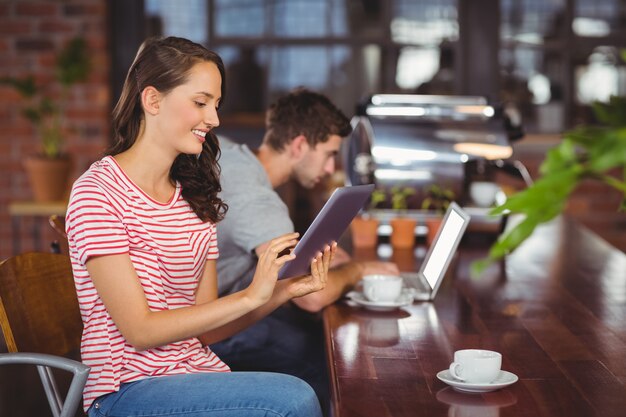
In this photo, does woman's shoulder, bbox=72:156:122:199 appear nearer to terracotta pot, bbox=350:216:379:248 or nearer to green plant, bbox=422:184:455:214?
terracotta pot, bbox=350:216:379:248

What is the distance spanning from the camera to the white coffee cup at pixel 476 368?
1.64 meters

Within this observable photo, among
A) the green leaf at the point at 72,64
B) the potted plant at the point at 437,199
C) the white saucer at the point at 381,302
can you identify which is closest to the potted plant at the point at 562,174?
the white saucer at the point at 381,302

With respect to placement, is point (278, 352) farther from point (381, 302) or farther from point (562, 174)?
point (562, 174)

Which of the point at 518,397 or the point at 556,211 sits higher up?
the point at 556,211

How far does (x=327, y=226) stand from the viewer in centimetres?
199

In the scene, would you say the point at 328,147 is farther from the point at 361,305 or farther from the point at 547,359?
the point at 547,359

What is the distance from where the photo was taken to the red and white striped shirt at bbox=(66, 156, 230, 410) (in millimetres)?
1809

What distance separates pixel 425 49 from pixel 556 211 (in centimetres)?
387

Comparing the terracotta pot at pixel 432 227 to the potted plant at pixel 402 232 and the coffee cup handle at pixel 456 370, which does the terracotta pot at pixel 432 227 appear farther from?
the coffee cup handle at pixel 456 370

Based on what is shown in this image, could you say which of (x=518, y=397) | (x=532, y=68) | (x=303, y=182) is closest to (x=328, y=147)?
(x=303, y=182)

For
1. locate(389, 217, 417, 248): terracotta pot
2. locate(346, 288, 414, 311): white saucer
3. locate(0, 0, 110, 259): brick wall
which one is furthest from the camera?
locate(0, 0, 110, 259): brick wall

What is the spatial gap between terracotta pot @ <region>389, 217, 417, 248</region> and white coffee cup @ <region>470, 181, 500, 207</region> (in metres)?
0.30

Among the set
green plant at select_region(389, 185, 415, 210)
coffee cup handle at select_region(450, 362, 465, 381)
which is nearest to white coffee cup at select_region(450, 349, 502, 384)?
coffee cup handle at select_region(450, 362, 465, 381)

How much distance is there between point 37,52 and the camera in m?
4.68
